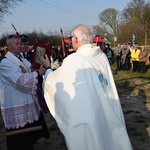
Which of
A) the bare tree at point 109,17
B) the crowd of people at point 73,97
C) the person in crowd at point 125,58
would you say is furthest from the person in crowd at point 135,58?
the bare tree at point 109,17

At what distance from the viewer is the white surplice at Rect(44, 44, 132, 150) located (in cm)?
288

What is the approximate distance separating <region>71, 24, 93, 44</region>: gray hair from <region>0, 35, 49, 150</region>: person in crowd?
64cm

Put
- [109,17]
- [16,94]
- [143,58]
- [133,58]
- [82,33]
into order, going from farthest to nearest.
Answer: [109,17], [133,58], [143,58], [16,94], [82,33]

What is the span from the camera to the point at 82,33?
300 centimetres

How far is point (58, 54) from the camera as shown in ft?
Result: 58.0

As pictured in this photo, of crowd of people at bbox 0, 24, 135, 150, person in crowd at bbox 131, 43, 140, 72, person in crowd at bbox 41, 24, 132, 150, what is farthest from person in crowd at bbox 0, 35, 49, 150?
person in crowd at bbox 131, 43, 140, 72

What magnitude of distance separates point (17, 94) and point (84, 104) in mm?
997

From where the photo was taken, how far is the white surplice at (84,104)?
288cm

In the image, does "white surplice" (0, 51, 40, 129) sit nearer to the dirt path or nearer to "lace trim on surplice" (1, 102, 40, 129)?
"lace trim on surplice" (1, 102, 40, 129)

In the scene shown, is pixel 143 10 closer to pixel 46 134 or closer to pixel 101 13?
pixel 101 13

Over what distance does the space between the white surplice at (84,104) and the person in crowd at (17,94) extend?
1.02 ft

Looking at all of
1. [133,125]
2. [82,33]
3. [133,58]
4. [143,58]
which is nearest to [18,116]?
[82,33]

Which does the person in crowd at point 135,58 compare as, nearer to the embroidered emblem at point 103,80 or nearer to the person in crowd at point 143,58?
the person in crowd at point 143,58

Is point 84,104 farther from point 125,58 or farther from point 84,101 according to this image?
point 125,58
